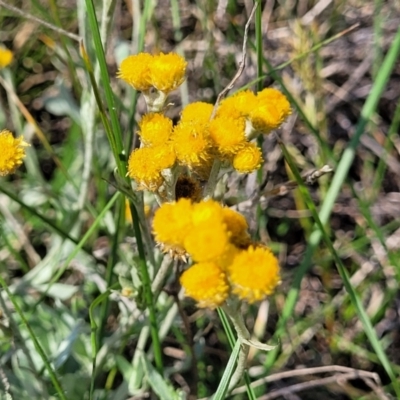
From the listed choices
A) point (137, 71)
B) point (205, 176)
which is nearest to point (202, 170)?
point (205, 176)

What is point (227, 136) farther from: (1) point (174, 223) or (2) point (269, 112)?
(1) point (174, 223)

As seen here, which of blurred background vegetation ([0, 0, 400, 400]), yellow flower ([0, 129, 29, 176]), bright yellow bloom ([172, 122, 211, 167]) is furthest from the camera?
blurred background vegetation ([0, 0, 400, 400])

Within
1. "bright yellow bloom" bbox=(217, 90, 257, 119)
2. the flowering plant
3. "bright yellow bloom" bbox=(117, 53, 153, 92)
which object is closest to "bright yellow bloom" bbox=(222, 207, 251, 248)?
the flowering plant

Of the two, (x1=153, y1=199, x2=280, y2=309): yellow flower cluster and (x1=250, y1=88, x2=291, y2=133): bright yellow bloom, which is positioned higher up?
(x1=250, y1=88, x2=291, y2=133): bright yellow bloom

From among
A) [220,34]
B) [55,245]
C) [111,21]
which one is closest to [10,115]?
[55,245]

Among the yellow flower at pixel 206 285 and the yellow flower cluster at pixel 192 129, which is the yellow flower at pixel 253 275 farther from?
the yellow flower cluster at pixel 192 129

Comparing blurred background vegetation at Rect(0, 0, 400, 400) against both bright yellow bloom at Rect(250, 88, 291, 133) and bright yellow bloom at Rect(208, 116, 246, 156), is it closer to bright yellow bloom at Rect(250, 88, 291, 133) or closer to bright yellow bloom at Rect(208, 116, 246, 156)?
bright yellow bloom at Rect(250, 88, 291, 133)

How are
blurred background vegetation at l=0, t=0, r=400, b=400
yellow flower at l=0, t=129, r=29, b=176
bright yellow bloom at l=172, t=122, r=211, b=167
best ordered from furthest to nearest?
blurred background vegetation at l=0, t=0, r=400, b=400 → yellow flower at l=0, t=129, r=29, b=176 → bright yellow bloom at l=172, t=122, r=211, b=167
